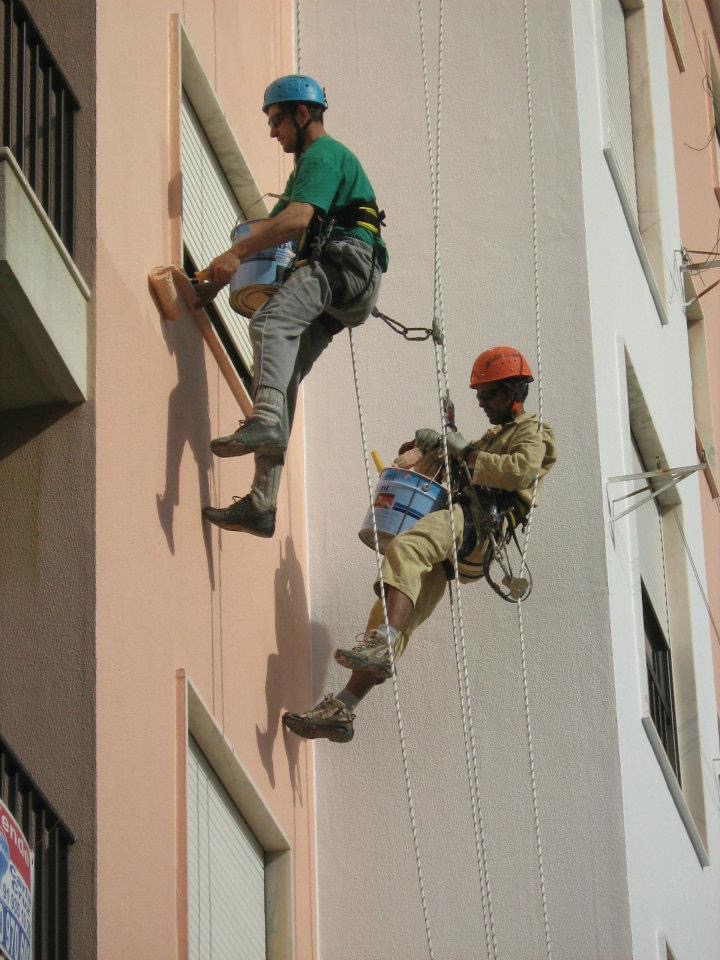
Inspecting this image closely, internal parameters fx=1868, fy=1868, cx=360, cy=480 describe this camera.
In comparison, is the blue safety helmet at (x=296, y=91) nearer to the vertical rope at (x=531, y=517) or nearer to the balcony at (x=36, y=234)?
the balcony at (x=36, y=234)

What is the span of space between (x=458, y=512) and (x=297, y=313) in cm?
139

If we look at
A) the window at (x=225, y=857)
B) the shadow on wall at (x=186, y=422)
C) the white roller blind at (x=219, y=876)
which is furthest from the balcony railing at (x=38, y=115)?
the white roller blind at (x=219, y=876)

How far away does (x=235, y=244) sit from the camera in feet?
26.9

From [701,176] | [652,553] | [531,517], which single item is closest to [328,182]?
[531,517]

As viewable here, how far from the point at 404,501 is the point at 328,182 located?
5.48 ft

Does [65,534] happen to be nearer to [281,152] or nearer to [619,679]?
[619,679]

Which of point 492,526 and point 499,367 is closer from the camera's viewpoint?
point 492,526

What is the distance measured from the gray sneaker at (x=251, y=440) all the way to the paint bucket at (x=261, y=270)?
2.54ft

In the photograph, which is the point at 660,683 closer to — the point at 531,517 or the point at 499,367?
the point at 531,517

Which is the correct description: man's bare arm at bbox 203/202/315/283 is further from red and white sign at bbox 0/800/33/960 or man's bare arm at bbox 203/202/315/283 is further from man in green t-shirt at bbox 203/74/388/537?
red and white sign at bbox 0/800/33/960

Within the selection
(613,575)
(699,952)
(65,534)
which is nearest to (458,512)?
(613,575)

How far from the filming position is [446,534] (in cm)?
892

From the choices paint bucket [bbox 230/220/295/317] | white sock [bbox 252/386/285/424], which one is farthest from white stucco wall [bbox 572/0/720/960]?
white sock [bbox 252/386/285/424]

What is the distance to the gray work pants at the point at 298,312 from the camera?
26.9ft
